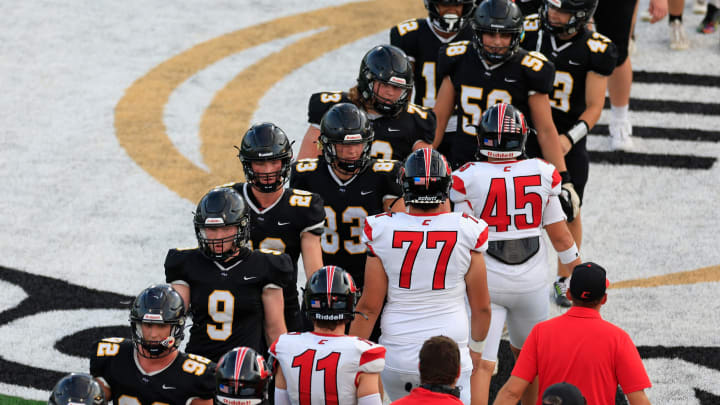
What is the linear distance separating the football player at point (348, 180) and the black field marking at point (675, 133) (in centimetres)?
461

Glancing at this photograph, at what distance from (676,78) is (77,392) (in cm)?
802

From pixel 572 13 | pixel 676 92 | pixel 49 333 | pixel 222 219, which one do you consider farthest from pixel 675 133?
pixel 222 219

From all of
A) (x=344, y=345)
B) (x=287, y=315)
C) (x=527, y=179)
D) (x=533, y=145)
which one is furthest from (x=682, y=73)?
(x=344, y=345)

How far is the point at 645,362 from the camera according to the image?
6.41 meters

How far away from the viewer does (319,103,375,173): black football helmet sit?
17.7 ft

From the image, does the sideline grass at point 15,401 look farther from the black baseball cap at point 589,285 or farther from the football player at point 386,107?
the black baseball cap at point 589,285

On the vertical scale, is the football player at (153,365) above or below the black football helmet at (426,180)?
below

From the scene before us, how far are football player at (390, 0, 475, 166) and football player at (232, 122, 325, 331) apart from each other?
1.82 metres

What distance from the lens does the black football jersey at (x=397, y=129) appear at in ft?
19.6

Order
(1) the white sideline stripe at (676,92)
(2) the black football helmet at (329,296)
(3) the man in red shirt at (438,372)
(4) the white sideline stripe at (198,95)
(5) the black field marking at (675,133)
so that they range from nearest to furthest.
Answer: (3) the man in red shirt at (438,372) → (2) the black football helmet at (329,296) → (5) the black field marking at (675,133) → (4) the white sideline stripe at (198,95) → (1) the white sideline stripe at (676,92)

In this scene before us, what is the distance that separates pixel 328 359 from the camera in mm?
4215

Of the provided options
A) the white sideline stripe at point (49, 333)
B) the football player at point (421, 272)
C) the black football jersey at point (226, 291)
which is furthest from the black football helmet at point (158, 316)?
the white sideline stripe at point (49, 333)

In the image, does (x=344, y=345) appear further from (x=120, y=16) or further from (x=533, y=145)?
(x=120, y=16)

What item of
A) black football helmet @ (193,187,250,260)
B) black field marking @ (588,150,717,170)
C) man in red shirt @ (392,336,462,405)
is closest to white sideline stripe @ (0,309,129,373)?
black football helmet @ (193,187,250,260)
